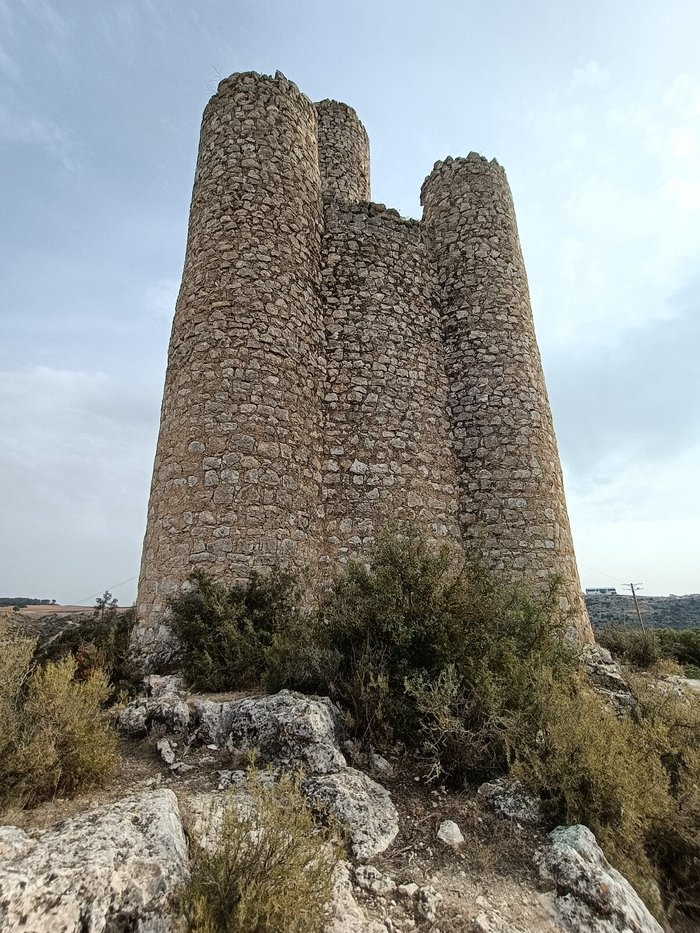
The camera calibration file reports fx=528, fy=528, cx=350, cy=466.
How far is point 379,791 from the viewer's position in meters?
3.36

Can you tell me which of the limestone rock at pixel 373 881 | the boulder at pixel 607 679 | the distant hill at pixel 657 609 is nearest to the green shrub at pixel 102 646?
the limestone rock at pixel 373 881

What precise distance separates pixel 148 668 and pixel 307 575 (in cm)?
197

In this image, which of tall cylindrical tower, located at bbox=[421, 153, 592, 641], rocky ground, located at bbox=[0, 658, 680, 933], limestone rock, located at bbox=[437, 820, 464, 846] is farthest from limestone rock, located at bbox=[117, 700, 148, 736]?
tall cylindrical tower, located at bbox=[421, 153, 592, 641]

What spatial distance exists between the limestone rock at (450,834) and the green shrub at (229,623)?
219cm

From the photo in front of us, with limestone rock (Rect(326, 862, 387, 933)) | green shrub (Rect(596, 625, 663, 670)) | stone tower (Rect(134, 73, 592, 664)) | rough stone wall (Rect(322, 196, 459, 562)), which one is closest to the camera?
limestone rock (Rect(326, 862, 387, 933))

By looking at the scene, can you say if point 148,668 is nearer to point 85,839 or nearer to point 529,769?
point 85,839

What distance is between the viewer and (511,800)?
329cm

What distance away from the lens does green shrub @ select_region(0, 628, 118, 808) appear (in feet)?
9.45

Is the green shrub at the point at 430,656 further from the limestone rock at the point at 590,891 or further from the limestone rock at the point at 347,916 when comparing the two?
the limestone rock at the point at 347,916

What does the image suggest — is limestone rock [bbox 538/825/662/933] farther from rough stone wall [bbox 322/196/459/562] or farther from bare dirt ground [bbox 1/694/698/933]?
rough stone wall [bbox 322/196/459/562]

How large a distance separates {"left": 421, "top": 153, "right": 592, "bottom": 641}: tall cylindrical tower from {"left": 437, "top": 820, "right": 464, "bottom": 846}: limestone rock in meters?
4.95

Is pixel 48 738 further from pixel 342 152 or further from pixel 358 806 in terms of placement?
pixel 342 152

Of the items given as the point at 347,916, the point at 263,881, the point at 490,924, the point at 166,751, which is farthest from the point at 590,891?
the point at 166,751

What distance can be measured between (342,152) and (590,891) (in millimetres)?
12703
